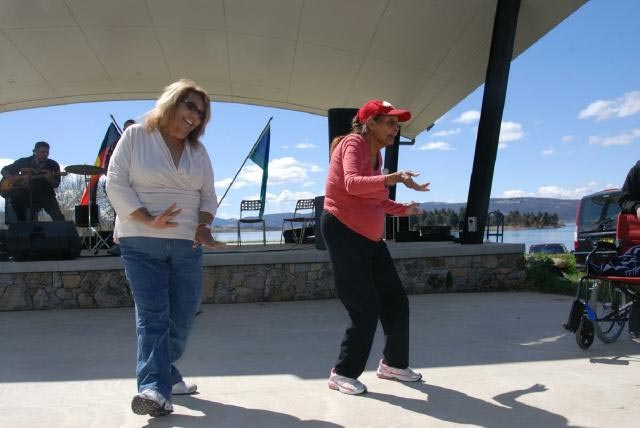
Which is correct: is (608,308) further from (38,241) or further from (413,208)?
(38,241)

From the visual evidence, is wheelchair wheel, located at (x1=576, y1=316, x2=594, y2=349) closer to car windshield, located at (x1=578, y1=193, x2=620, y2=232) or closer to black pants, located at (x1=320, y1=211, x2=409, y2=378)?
black pants, located at (x1=320, y1=211, x2=409, y2=378)

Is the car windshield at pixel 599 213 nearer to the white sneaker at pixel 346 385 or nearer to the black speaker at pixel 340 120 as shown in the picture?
the black speaker at pixel 340 120

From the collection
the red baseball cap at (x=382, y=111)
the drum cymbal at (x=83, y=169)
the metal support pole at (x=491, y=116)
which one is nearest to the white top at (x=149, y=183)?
the red baseball cap at (x=382, y=111)

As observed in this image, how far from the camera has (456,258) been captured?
6992mm

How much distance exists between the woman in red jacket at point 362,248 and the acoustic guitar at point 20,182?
581 centimetres

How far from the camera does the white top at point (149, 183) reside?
8.23 ft

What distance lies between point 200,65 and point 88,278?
17.0 feet

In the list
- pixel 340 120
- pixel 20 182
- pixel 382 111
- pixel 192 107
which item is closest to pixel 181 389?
pixel 192 107

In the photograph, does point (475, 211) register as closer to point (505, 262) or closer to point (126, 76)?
point (505, 262)

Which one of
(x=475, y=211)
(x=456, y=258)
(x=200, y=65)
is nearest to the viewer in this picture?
(x=456, y=258)

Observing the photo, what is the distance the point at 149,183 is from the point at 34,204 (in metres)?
6.03

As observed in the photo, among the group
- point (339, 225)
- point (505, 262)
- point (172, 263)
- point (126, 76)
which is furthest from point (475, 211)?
point (126, 76)

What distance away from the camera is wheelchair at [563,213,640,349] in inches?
148

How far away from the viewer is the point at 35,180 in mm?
7379
